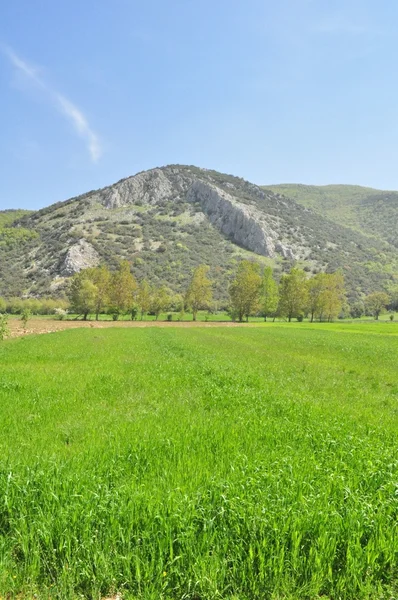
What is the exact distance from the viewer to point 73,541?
4.00m

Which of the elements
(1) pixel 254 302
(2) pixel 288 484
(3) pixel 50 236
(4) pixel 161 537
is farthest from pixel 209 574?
(3) pixel 50 236

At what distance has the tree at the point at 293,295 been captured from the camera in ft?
337

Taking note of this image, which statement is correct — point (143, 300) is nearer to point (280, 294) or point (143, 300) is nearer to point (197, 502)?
point (280, 294)

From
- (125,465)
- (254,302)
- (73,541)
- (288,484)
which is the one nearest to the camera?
(73,541)

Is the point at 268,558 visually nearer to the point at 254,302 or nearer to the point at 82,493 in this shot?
the point at 82,493

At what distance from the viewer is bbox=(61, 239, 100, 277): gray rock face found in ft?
490

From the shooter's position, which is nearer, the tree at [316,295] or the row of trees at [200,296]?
the row of trees at [200,296]

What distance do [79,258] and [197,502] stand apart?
162 metres

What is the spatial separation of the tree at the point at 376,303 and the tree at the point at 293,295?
42891 mm

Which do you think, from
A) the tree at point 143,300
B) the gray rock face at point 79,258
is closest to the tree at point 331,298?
the tree at point 143,300

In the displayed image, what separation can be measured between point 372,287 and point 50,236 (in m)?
169

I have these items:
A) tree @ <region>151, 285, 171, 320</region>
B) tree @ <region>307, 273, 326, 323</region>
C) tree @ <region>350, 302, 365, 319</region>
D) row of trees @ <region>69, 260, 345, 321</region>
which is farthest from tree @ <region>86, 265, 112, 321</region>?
tree @ <region>350, 302, 365, 319</region>

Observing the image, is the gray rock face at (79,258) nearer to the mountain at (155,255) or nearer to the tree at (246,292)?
the mountain at (155,255)

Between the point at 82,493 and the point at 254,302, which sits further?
the point at 254,302
